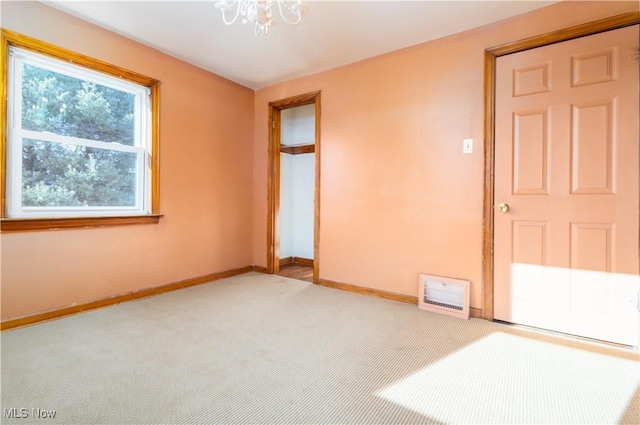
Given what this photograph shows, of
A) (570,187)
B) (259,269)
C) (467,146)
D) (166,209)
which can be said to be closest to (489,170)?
(467,146)

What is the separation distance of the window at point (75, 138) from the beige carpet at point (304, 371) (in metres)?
0.97

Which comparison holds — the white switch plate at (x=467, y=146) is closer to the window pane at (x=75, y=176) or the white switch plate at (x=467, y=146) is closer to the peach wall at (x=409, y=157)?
the peach wall at (x=409, y=157)

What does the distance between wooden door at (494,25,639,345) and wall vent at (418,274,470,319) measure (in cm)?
24

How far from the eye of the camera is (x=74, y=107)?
254cm

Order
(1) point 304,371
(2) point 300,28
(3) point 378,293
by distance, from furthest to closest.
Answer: (3) point 378,293 < (2) point 300,28 < (1) point 304,371

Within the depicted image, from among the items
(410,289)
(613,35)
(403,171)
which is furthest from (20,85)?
(613,35)

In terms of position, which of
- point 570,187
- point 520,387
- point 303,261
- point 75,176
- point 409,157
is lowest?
point 520,387

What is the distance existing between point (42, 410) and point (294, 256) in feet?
12.1

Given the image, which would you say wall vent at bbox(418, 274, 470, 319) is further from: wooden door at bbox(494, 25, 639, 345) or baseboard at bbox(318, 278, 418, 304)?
wooden door at bbox(494, 25, 639, 345)

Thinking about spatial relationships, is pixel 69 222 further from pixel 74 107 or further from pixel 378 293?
pixel 378 293

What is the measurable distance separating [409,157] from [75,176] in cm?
289

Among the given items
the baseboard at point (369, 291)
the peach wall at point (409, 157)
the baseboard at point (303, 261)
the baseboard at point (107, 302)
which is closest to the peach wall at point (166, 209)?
the baseboard at point (107, 302)

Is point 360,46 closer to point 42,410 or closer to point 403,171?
point 403,171

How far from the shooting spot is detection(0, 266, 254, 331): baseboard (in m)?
2.25
